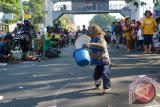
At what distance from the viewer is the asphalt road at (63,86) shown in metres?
9.06

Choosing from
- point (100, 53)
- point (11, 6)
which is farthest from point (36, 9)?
point (100, 53)

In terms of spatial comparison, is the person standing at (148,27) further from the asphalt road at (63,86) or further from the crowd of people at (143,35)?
the asphalt road at (63,86)

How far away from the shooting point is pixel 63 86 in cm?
1106

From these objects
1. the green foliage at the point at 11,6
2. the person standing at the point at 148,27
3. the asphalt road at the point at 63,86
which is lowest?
the asphalt road at the point at 63,86

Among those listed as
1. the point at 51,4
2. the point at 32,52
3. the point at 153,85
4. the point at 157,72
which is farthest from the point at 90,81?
the point at 51,4

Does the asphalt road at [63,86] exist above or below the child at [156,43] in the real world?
below

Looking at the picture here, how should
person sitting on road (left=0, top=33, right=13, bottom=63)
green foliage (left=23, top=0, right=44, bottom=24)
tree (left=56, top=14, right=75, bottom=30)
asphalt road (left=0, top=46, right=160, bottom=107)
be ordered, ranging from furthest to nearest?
green foliage (left=23, top=0, right=44, bottom=24)
tree (left=56, top=14, right=75, bottom=30)
person sitting on road (left=0, top=33, right=13, bottom=63)
asphalt road (left=0, top=46, right=160, bottom=107)

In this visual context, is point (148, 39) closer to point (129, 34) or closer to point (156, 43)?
point (156, 43)

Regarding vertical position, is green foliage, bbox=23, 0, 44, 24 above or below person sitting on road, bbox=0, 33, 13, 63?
above

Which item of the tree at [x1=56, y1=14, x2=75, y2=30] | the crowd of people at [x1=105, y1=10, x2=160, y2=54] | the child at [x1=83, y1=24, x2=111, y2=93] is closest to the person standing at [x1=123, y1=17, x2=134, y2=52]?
the crowd of people at [x1=105, y1=10, x2=160, y2=54]

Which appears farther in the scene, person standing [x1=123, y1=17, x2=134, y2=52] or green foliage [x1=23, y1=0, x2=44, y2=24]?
green foliage [x1=23, y1=0, x2=44, y2=24]

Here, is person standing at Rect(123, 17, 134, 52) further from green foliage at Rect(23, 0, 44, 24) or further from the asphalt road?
green foliage at Rect(23, 0, 44, 24)

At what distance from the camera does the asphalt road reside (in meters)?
9.06

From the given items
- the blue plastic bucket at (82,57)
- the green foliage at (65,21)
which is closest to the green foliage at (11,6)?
the green foliage at (65,21)
